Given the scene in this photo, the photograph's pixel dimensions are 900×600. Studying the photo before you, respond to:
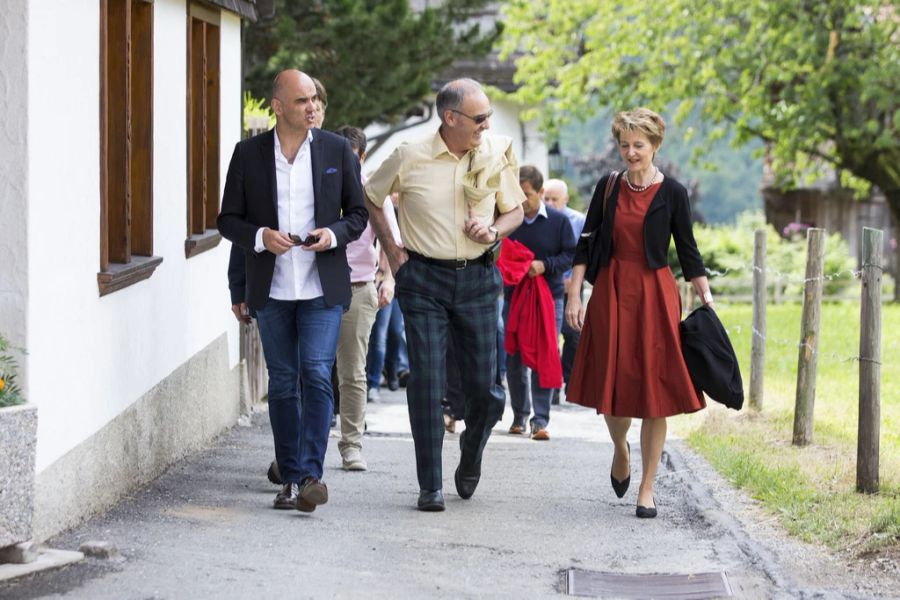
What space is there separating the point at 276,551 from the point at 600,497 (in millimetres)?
2324

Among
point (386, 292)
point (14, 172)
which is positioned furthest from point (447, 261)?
point (14, 172)

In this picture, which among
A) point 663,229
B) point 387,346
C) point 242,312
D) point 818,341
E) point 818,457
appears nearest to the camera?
point 663,229

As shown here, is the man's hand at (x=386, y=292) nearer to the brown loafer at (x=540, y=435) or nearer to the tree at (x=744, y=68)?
the brown loafer at (x=540, y=435)

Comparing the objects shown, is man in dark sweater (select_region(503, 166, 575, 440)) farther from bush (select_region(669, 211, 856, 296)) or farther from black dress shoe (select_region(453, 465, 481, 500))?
bush (select_region(669, 211, 856, 296))

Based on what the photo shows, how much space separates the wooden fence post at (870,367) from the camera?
7.84 meters

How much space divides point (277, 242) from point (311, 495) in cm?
113

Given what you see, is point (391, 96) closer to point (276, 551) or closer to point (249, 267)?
point (249, 267)

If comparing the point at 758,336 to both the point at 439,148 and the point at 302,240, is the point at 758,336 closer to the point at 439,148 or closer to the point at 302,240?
the point at 439,148

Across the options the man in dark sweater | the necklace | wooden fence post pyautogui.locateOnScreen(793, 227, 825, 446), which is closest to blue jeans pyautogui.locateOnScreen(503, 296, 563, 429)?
the man in dark sweater

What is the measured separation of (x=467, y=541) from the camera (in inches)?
267

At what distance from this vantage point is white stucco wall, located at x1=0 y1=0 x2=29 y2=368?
19.4ft

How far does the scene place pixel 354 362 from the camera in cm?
897

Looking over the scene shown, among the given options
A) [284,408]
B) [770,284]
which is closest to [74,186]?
[284,408]

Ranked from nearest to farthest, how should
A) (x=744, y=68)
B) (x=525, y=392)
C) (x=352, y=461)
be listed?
1. (x=352, y=461)
2. (x=525, y=392)
3. (x=744, y=68)
